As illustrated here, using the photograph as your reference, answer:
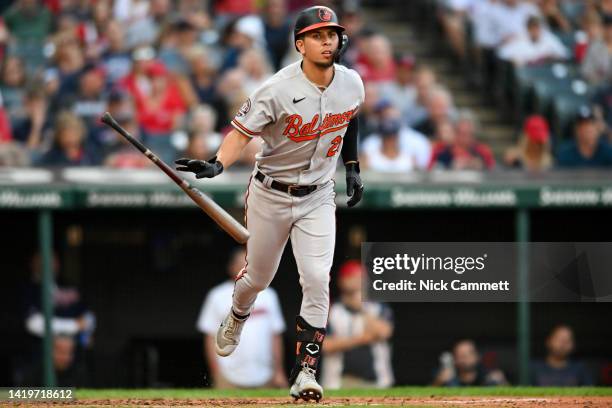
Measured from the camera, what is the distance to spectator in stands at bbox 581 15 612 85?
13102 millimetres

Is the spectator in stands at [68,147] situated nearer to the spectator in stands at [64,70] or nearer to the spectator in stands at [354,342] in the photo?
the spectator in stands at [64,70]

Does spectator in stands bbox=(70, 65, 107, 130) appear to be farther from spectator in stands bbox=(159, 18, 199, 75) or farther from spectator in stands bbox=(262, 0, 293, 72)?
spectator in stands bbox=(262, 0, 293, 72)

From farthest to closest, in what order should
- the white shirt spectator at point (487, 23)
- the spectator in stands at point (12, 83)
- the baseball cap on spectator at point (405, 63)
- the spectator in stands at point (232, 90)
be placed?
the white shirt spectator at point (487, 23) → the baseball cap on spectator at point (405, 63) → the spectator in stands at point (12, 83) → the spectator in stands at point (232, 90)

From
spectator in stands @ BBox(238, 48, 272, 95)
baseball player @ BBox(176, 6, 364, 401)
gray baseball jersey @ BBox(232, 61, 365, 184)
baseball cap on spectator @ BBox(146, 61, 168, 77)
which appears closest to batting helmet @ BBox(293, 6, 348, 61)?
baseball player @ BBox(176, 6, 364, 401)

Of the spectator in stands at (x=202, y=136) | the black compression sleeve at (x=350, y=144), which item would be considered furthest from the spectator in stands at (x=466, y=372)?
the black compression sleeve at (x=350, y=144)

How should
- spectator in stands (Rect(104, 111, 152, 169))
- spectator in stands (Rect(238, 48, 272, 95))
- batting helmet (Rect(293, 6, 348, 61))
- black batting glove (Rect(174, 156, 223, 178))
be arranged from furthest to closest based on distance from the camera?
spectator in stands (Rect(238, 48, 272, 95)) < spectator in stands (Rect(104, 111, 152, 169)) < batting helmet (Rect(293, 6, 348, 61)) < black batting glove (Rect(174, 156, 223, 178))

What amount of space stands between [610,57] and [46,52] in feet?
17.7

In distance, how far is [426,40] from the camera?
15.0m

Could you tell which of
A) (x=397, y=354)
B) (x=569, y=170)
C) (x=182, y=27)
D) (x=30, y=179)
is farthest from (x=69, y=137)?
(x=569, y=170)

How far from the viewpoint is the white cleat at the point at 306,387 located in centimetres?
720

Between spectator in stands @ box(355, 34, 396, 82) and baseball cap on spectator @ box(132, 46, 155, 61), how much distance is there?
1.90 meters

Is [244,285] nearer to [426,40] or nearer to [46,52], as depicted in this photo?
[46,52]

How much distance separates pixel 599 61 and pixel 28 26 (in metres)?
5.56

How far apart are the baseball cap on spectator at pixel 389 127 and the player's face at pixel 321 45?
14.5ft
